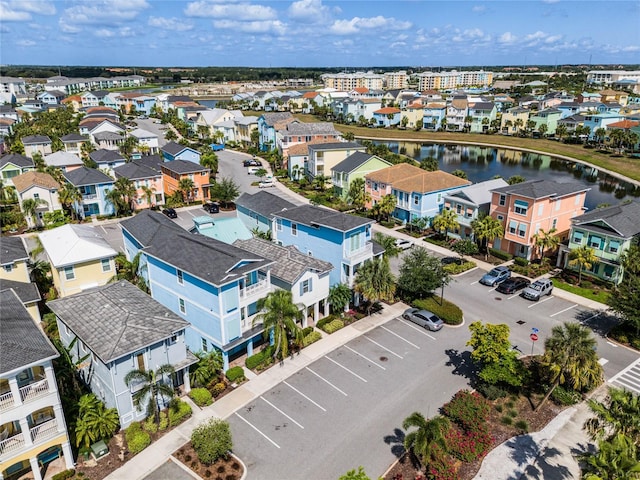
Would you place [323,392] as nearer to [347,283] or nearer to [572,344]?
[347,283]

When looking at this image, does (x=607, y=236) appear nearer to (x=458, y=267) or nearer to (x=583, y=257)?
(x=583, y=257)

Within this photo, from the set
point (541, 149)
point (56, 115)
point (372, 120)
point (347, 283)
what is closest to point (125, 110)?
point (56, 115)

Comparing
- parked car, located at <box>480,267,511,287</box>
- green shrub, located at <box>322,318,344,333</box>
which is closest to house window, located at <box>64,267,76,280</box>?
green shrub, located at <box>322,318,344,333</box>

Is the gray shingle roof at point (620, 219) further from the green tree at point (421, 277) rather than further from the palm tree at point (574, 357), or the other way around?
the palm tree at point (574, 357)

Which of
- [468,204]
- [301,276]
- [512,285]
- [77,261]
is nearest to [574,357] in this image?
[512,285]

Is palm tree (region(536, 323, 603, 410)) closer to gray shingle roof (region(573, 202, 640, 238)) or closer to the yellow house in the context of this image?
gray shingle roof (region(573, 202, 640, 238))

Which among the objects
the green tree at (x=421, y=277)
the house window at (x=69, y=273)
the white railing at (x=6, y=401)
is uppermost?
the white railing at (x=6, y=401)

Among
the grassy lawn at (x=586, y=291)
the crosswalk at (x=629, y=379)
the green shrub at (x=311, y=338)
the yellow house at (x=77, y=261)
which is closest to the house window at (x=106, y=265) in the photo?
the yellow house at (x=77, y=261)
